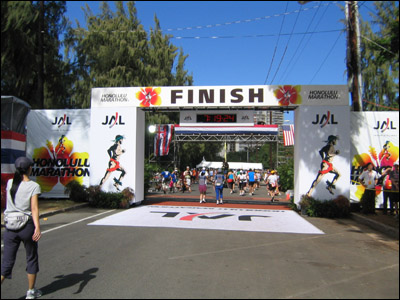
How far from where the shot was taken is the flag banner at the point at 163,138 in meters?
28.2

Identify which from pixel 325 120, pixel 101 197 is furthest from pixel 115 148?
pixel 325 120

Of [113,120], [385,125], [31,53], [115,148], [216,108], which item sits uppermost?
[31,53]

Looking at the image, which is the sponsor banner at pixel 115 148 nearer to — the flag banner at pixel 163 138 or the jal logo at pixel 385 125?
the jal logo at pixel 385 125

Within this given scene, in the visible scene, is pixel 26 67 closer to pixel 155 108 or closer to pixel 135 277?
pixel 155 108

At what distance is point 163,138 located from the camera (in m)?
28.4

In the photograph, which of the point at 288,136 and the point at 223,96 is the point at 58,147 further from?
the point at 288,136

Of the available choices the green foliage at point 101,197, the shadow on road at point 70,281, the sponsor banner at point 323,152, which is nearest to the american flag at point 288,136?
the sponsor banner at point 323,152

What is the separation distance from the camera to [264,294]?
→ 4.78 metres

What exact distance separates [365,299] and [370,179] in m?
9.07

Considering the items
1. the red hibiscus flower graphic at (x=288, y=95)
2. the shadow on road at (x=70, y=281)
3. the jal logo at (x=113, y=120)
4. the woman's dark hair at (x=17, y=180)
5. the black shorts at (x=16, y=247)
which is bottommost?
the shadow on road at (x=70, y=281)

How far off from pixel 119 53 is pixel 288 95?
2216 cm

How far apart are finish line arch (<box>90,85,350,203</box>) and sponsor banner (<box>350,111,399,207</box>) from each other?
125 cm

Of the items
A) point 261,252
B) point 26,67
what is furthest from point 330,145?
point 26,67

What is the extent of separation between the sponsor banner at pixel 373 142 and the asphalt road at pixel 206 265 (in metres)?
5.05
